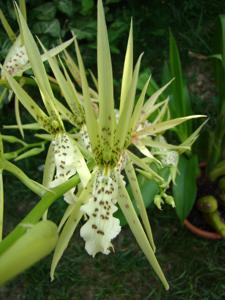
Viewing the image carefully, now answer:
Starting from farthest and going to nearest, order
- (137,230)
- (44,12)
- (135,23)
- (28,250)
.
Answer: (135,23), (44,12), (137,230), (28,250)

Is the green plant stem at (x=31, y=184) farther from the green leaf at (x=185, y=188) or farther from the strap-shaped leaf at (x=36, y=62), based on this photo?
the green leaf at (x=185, y=188)

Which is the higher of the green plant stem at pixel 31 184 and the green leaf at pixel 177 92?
the green plant stem at pixel 31 184

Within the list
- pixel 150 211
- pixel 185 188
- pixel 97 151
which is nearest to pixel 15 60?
pixel 97 151

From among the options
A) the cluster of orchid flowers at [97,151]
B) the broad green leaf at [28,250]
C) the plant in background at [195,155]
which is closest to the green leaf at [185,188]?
the plant in background at [195,155]

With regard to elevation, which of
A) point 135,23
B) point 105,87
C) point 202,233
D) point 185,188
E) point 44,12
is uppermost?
point 105,87

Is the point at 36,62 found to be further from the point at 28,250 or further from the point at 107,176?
the point at 28,250
